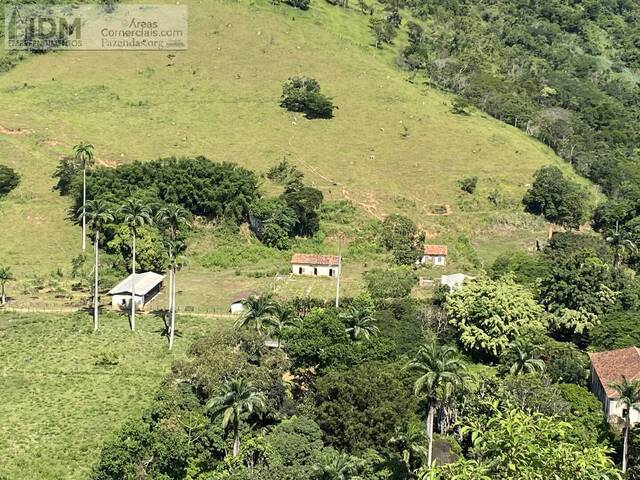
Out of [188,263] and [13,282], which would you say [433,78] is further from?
[13,282]

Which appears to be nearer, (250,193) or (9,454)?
(9,454)

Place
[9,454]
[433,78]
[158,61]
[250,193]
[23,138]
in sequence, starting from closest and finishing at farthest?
[9,454] → [250,193] → [23,138] → [158,61] → [433,78]

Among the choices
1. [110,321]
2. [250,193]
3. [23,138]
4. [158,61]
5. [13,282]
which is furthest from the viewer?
[158,61]

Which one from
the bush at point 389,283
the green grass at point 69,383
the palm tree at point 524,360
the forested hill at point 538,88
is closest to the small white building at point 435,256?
the bush at point 389,283

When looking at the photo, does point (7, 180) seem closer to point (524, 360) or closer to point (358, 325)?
point (358, 325)

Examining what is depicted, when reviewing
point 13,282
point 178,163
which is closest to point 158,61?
point 178,163

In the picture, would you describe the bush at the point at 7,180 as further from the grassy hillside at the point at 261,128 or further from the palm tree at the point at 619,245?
the palm tree at the point at 619,245

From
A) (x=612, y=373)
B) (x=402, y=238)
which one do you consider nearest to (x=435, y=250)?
(x=402, y=238)
